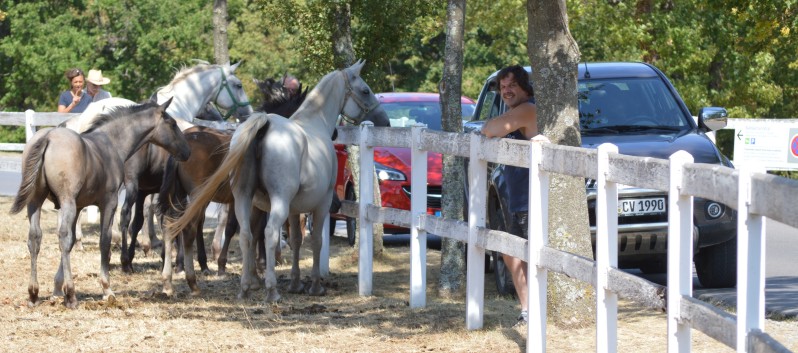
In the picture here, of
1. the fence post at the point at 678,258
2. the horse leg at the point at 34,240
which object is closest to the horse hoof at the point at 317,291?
the horse leg at the point at 34,240

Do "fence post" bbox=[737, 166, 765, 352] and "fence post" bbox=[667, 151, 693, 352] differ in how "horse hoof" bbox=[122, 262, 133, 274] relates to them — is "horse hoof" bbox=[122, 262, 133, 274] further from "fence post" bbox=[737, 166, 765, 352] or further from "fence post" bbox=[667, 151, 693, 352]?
"fence post" bbox=[737, 166, 765, 352]

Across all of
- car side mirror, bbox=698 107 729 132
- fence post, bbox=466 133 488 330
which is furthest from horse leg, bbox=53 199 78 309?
car side mirror, bbox=698 107 729 132

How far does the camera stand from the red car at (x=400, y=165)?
1459cm

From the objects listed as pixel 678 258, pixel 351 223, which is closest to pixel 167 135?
pixel 351 223

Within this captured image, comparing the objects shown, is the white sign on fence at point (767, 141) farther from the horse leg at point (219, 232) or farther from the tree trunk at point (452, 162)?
the tree trunk at point (452, 162)

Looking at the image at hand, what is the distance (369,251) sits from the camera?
1070 centimetres

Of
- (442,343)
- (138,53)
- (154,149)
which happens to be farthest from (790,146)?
(138,53)

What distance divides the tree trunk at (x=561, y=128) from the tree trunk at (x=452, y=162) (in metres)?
2.22

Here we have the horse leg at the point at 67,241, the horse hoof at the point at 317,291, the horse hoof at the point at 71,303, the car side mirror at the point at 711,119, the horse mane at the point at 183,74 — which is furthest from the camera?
the horse mane at the point at 183,74

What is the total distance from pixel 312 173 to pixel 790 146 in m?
14.7

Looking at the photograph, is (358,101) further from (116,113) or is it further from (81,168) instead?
(81,168)

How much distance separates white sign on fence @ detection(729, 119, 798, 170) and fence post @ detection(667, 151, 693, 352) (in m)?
18.3

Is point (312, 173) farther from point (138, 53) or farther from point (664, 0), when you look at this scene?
point (138, 53)

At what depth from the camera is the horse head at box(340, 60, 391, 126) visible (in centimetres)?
1154
